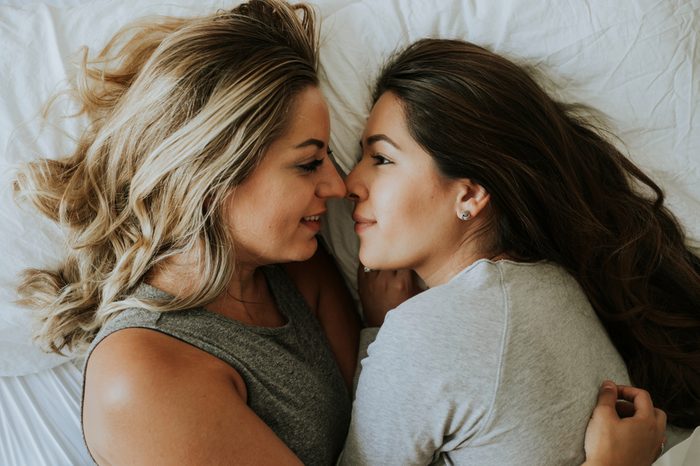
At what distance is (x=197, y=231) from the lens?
45.3 inches

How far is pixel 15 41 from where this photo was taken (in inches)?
52.7

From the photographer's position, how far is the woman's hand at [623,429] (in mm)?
1083

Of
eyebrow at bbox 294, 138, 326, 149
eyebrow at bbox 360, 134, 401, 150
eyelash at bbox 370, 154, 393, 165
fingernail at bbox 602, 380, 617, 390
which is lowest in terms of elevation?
fingernail at bbox 602, 380, 617, 390

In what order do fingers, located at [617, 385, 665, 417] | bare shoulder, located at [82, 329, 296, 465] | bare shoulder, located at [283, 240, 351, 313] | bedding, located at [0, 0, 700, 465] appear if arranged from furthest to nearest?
bare shoulder, located at [283, 240, 351, 313], bedding, located at [0, 0, 700, 465], fingers, located at [617, 385, 665, 417], bare shoulder, located at [82, 329, 296, 465]

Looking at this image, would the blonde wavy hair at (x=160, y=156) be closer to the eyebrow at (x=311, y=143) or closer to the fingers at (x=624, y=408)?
the eyebrow at (x=311, y=143)

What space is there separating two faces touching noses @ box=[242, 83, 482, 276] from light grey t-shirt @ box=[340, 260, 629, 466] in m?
0.14

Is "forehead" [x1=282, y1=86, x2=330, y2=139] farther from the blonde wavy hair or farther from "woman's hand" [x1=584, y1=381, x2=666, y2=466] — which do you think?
"woman's hand" [x1=584, y1=381, x2=666, y2=466]

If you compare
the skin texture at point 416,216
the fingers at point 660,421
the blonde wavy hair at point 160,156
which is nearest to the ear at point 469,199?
the skin texture at point 416,216

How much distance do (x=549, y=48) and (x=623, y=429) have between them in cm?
79

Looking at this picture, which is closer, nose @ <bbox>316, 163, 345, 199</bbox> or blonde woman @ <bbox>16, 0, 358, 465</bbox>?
blonde woman @ <bbox>16, 0, 358, 465</bbox>

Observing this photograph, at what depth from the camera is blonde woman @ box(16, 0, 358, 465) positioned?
3.30 feet

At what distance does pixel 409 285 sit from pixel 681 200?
609mm

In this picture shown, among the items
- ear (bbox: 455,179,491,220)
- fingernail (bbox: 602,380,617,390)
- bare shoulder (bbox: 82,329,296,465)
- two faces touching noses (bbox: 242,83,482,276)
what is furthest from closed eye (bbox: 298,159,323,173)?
fingernail (bbox: 602,380,617,390)

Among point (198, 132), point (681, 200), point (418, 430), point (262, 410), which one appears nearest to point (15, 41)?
point (198, 132)
